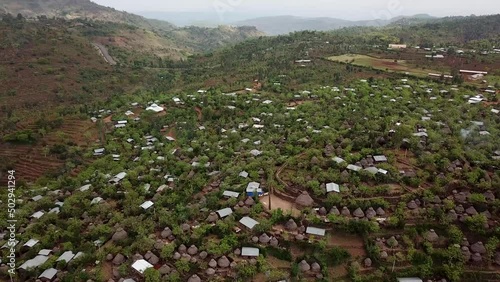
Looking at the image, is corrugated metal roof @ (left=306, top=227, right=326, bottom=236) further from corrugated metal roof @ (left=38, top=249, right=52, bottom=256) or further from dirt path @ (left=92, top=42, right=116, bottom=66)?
dirt path @ (left=92, top=42, right=116, bottom=66)

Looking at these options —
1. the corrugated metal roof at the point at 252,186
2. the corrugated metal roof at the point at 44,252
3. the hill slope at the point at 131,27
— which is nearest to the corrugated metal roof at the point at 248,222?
the corrugated metal roof at the point at 252,186

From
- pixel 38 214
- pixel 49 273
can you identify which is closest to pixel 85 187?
pixel 38 214

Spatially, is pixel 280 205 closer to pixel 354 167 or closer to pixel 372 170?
pixel 354 167

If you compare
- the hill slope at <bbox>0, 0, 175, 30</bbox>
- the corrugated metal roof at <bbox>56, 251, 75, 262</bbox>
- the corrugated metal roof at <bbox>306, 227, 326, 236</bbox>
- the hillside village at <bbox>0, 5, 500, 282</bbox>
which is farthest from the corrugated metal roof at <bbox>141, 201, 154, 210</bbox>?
the hill slope at <bbox>0, 0, 175, 30</bbox>

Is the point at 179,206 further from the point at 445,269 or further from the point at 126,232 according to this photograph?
the point at 445,269

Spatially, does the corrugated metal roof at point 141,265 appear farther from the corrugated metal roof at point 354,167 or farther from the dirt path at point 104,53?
the dirt path at point 104,53

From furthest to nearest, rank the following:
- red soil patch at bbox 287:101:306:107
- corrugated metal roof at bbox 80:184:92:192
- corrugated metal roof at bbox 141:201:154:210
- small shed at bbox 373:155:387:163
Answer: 1. red soil patch at bbox 287:101:306:107
2. corrugated metal roof at bbox 80:184:92:192
3. small shed at bbox 373:155:387:163
4. corrugated metal roof at bbox 141:201:154:210
